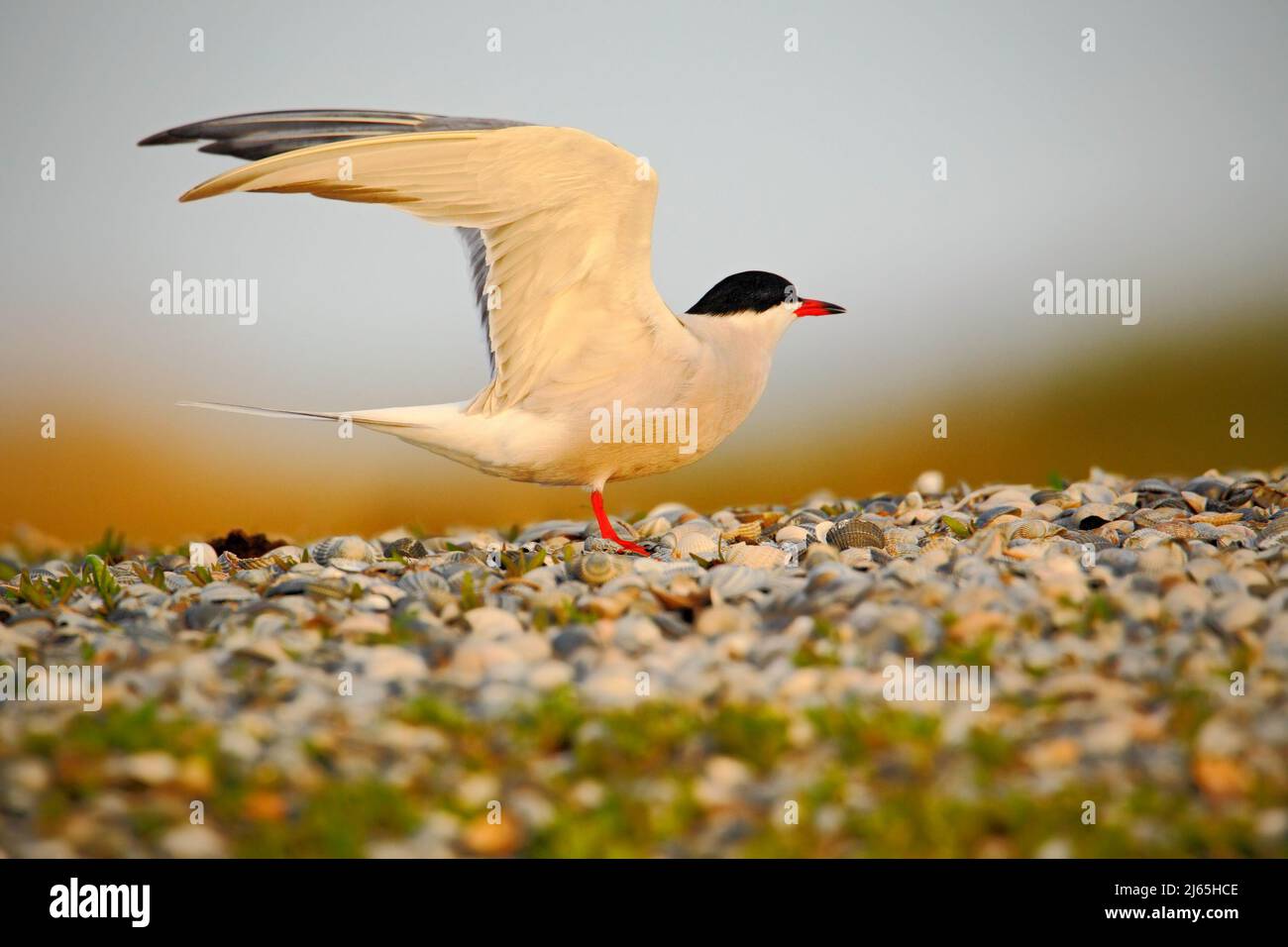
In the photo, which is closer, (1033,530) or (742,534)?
(1033,530)

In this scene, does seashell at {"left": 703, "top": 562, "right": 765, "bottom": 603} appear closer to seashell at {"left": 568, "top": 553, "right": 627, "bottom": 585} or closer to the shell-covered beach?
the shell-covered beach

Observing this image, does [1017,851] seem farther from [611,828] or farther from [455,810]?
[455,810]

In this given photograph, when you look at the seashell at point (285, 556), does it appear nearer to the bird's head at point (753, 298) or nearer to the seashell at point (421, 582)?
the seashell at point (421, 582)

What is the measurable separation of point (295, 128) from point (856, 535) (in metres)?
2.60

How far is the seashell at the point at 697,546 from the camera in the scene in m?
4.61

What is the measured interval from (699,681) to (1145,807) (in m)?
1.05

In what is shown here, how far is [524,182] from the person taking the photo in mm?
4152

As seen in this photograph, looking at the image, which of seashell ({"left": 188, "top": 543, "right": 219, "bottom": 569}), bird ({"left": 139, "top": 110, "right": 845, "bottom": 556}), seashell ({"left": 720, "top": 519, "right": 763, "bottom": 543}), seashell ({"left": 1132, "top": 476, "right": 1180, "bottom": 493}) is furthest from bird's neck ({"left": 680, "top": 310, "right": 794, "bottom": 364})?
seashell ({"left": 188, "top": 543, "right": 219, "bottom": 569})

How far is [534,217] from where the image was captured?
4.30 metres

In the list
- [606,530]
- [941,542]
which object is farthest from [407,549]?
[941,542]

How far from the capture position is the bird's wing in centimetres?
390

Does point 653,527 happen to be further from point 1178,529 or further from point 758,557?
point 1178,529

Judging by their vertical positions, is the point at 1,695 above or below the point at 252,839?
above
